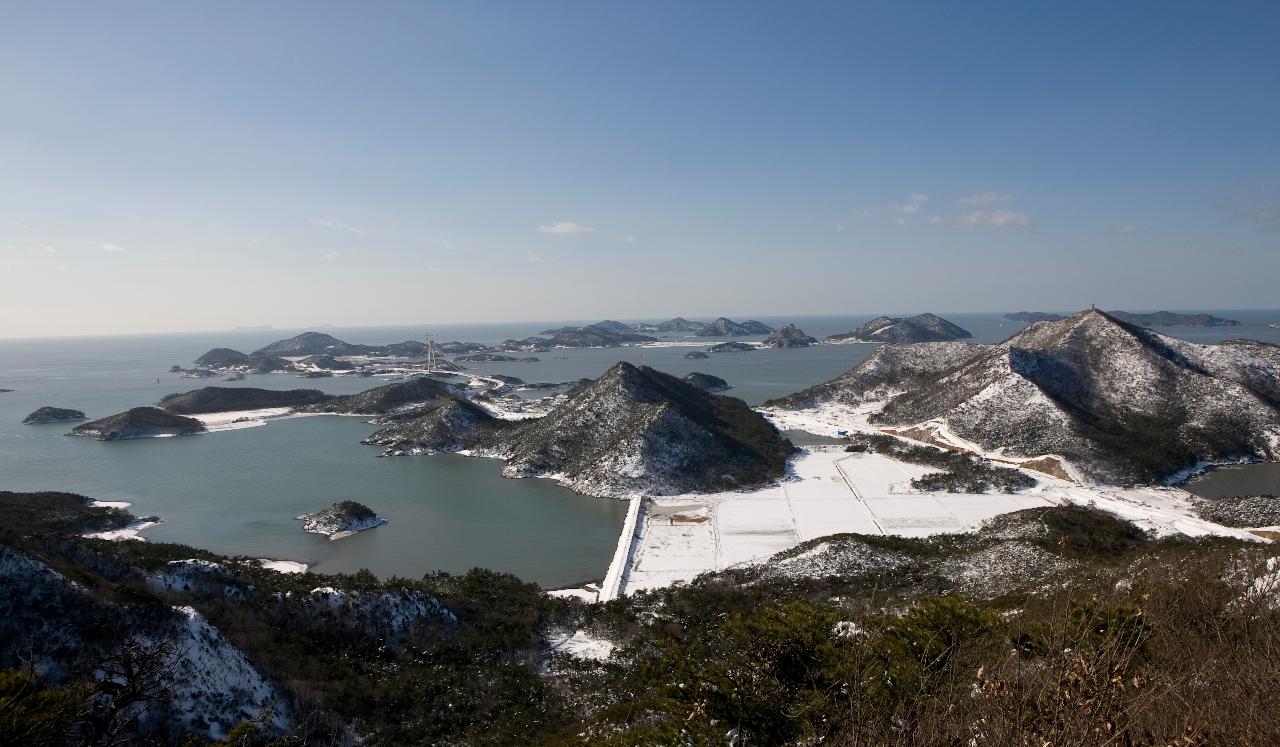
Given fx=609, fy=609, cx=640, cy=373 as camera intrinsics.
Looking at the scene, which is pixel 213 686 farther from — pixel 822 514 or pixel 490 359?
pixel 490 359

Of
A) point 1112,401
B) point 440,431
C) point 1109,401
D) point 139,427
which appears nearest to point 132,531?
point 440,431

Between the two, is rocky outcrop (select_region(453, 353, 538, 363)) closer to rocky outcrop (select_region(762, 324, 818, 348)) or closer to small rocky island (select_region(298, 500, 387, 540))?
rocky outcrop (select_region(762, 324, 818, 348))

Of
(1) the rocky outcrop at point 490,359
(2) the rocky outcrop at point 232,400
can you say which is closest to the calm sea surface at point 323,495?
(2) the rocky outcrop at point 232,400

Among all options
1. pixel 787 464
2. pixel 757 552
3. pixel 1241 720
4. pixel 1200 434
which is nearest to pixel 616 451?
pixel 787 464

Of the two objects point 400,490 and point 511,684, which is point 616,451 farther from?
point 511,684

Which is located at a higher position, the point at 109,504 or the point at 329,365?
the point at 329,365

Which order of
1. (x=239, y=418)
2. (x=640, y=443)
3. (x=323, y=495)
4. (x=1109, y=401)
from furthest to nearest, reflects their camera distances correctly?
(x=239, y=418) < (x=1109, y=401) < (x=640, y=443) < (x=323, y=495)

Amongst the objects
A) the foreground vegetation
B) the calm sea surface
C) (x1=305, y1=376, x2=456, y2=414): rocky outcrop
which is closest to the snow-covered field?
the calm sea surface
